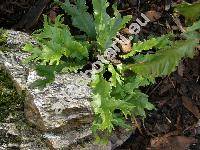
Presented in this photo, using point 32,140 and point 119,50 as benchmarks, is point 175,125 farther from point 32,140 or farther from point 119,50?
point 32,140

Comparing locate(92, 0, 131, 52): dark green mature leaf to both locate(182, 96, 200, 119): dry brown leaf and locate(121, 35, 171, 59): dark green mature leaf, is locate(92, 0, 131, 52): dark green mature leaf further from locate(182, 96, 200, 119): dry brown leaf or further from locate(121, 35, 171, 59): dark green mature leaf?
locate(182, 96, 200, 119): dry brown leaf

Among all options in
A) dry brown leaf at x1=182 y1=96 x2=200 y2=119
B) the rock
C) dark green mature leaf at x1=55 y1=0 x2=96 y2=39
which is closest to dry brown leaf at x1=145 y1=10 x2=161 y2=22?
dark green mature leaf at x1=55 y1=0 x2=96 y2=39

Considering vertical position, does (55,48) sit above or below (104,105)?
above

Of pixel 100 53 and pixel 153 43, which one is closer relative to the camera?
pixel 153 43

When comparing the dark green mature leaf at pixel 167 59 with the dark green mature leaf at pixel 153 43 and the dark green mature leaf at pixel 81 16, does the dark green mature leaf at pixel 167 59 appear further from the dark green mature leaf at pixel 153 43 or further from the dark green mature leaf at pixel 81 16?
the dark green mature leaf at pixel 81 16

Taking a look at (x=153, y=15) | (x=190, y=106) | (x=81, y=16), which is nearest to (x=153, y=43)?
(x=153, y=15)

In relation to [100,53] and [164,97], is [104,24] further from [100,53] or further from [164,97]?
[164,97]

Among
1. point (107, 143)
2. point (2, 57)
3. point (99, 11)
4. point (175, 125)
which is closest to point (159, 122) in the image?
point (175, 125)
